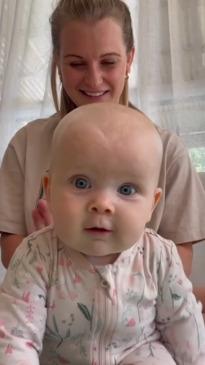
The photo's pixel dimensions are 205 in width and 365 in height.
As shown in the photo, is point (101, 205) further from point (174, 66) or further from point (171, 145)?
point (174, 66)

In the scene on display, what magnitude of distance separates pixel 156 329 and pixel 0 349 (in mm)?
231

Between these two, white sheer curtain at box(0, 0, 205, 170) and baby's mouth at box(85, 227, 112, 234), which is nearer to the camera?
baby's mouth at box(85, 227, 112, 234)

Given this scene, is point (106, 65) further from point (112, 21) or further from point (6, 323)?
point (6, 323)

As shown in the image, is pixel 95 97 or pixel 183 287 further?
Result: pixel 95 97

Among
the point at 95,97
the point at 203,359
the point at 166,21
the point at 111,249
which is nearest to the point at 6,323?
the point at 111,249

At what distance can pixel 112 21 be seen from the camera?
1060 millimetres

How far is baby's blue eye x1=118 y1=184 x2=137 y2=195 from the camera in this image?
0.70 metres

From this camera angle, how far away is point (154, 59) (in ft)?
4.54

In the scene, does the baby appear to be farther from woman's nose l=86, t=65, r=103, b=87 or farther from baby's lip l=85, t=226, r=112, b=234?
woman's nose l=86, t=65, r=103, b=87

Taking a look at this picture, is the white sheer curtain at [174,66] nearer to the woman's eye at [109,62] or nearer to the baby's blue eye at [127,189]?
the woman's eye at [109,62]

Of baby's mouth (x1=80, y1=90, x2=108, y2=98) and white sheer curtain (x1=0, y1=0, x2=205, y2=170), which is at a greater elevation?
white sheer curtain (x1=0, y1=0, x2=205, y2=170)

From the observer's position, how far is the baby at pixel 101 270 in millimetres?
688

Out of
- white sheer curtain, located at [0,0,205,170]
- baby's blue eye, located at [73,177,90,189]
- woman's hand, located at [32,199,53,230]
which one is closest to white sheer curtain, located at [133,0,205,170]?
white sheer curtain, located at [0,0,205,170]

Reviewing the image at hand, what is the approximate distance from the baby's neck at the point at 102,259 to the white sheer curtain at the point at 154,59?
70cm
